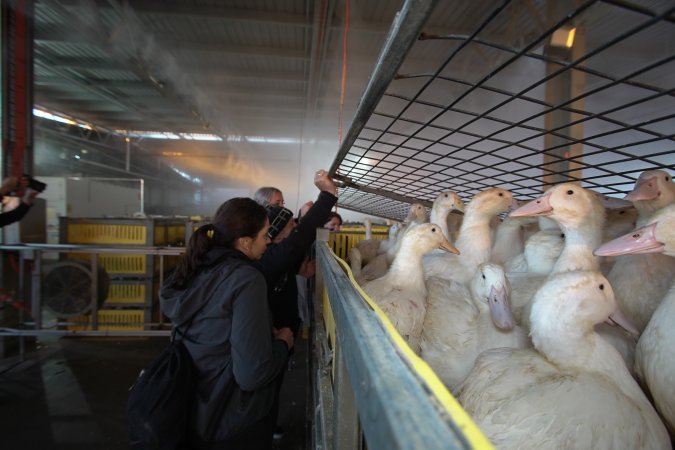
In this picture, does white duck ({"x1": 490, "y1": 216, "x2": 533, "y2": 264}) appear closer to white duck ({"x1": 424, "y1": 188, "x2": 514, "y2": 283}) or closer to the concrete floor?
white duck ({"x1": 424, "y1": 188, "x2": 514, "y2": 283})

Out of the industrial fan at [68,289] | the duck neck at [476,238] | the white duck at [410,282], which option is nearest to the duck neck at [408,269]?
the white duck at [410,282]

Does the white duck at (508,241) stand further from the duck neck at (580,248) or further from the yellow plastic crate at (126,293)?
the yellow plastic crate at (126,293)

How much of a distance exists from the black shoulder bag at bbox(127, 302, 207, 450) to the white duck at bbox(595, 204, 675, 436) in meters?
1.37

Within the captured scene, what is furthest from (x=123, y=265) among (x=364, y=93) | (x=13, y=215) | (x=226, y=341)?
(x=364, y=93)

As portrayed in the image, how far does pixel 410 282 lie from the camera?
5.32ft

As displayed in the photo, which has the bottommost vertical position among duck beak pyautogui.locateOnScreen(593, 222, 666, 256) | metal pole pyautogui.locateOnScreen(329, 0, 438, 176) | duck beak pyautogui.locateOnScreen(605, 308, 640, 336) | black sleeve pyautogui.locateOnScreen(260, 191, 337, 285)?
duck beak pyautogui.locateOnScreen(605, 308, 640, 336)

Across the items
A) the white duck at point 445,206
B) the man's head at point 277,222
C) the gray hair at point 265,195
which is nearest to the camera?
the man's head at point 277,222

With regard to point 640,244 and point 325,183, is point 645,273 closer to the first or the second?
point 640,244

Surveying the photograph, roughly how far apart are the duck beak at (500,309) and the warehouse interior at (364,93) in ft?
1.73

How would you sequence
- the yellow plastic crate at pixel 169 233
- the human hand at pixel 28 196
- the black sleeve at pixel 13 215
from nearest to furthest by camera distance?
the black sleeve at pixel 13 215
the human hand at pixel 28 196
the yellow plastic crate at pixel 169 233

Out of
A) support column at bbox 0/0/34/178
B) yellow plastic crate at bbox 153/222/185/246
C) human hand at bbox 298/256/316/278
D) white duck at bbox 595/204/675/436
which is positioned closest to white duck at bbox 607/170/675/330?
white duck at bbox 595/204/675/436

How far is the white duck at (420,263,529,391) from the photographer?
123 centimetres

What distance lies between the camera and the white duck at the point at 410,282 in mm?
1398

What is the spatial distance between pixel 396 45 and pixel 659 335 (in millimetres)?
999
